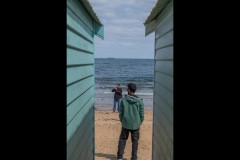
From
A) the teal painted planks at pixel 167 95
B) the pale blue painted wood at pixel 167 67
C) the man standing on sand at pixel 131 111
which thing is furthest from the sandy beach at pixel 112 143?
the pale blue painted wood at pixel 167 67

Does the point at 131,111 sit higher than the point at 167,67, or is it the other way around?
the point at 167,67

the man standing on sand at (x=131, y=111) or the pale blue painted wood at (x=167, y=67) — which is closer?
the pale blue painted wood at (x=167, y=67)

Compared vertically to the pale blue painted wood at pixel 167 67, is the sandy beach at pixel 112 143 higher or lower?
lower

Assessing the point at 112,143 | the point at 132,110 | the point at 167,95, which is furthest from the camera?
the point at 112,143

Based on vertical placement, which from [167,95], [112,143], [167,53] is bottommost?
[112,143]

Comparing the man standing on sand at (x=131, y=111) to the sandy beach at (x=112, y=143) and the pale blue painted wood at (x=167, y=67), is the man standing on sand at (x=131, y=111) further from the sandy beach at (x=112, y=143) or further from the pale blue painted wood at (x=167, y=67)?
the pale blue painted wood at (x=167, y=67)

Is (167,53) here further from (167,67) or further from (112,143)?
(112,143)

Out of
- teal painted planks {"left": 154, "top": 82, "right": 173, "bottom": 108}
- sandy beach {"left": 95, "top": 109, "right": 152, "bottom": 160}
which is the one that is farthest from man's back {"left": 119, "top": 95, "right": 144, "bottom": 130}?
teal painted planks {"left": 154, "top": 82, "right": 173, "bottom": 108}

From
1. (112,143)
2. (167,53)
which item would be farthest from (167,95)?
(112,143)

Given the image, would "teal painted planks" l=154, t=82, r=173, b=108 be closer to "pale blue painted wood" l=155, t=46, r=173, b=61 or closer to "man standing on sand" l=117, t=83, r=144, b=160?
"pale blue painted wood" l=155, t=46, r=173, b=61

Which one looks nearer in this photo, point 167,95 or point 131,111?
point 167,95
